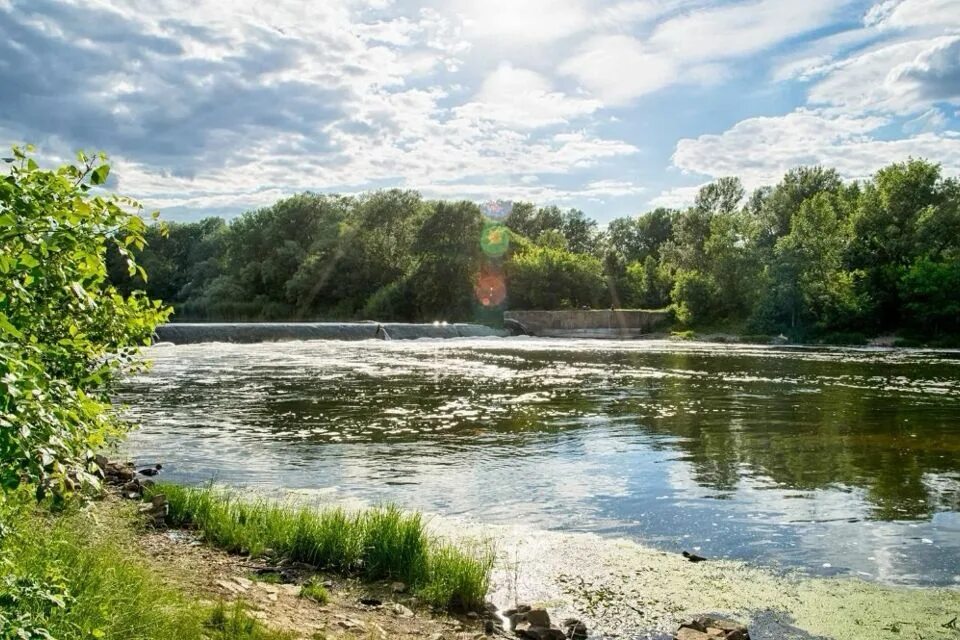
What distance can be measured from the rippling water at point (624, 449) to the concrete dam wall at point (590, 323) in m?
46.5

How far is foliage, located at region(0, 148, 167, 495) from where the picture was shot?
296 cm

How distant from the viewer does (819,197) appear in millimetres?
82875

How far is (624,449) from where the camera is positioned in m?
16.2

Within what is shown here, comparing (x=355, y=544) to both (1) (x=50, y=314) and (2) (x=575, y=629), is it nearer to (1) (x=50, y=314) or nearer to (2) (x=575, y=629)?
(2) (x=575, y=629)

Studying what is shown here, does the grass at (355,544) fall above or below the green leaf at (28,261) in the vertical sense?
below

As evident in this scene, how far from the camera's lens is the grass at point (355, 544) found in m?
7.64

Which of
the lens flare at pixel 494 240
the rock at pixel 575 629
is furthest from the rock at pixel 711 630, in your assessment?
the lens flare at pixel 494 240

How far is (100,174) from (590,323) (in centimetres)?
7908

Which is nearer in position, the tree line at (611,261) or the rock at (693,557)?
the rock at (693,557)

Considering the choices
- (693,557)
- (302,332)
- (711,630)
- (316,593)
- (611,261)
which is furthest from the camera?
(611,261)

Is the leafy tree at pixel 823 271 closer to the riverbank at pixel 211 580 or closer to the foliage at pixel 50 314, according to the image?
the riverbank at pixel 211 580

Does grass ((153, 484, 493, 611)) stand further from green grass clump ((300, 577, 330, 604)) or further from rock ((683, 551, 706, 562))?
rock ((683, 551, 706, 562))

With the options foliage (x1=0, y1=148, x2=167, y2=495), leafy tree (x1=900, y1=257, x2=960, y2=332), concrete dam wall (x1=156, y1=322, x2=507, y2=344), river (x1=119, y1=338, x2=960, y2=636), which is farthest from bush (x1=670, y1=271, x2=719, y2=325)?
foliage (x1=0, y1=148, x2=167, y2=495)

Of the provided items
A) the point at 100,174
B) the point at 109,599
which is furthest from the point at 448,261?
the point at 100,174
